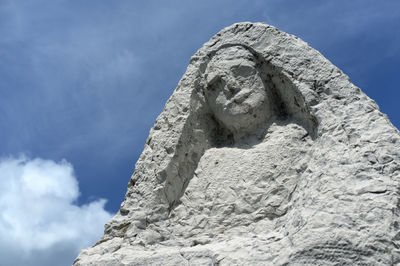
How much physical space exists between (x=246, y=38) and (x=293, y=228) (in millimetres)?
2522

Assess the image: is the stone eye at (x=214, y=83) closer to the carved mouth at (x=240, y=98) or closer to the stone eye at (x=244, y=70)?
the stone eye at (x=244, y=70)

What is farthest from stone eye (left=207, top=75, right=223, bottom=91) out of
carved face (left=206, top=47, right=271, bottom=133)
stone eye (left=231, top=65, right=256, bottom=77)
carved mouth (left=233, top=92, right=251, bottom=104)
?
carved mouth (left=233, top=92, right=251, bottom=104)

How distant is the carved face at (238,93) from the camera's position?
19.3 feet

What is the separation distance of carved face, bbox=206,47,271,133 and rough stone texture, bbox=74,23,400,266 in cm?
1

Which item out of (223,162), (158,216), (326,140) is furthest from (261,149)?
(158,216)

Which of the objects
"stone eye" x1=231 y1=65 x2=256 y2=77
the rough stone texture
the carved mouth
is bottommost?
the rough stone texture

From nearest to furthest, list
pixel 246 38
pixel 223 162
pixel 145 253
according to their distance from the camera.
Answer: pixel 145 253, pixel 223 162, pixel 246 38

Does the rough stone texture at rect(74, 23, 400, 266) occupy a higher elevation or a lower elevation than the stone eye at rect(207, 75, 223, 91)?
lower

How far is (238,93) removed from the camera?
591 cm

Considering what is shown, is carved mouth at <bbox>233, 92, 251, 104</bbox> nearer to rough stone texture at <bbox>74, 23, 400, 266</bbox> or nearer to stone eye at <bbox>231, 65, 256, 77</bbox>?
rough stone texture at <bbox>74, 23, 400, 266</bbox>

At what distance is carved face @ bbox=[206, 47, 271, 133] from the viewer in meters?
5.88

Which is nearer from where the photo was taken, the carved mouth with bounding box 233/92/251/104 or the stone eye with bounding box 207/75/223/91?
the carved mouth with bounding box 233/92/251/104

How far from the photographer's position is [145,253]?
507 centimetres

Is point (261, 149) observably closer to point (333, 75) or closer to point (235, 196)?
point (235, 196)
